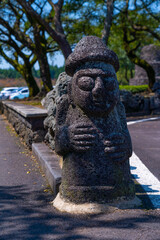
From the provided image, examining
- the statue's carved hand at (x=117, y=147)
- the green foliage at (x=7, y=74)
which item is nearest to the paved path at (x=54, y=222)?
the statue's carved hand at (x=117, y=147)

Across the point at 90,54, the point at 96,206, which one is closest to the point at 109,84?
the point at 90,54

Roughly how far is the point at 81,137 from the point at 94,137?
16 centimetres

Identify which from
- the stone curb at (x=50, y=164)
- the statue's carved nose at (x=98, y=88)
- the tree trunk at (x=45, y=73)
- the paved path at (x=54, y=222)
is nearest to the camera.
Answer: the paved path at (x=54, y=222)

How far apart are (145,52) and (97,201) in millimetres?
28148

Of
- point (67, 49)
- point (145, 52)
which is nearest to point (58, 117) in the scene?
point (67, 49)

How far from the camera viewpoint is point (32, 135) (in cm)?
Answer: 742

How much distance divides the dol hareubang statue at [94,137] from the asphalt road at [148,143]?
1.85 meters

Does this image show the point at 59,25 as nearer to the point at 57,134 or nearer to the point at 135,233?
the point at 57,134

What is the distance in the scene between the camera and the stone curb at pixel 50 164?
4355mm

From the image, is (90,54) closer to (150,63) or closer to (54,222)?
(54,222)

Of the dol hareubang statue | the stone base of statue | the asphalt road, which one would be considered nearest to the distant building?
the asphalt road

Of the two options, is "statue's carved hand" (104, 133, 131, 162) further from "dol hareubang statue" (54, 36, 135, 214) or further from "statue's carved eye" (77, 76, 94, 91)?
"statue's carved eye" (77, 76, 94, 91)

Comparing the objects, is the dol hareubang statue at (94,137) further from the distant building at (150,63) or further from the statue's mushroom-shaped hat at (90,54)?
the distant building at (150,63)

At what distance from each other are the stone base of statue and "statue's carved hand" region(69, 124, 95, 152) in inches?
27.9
